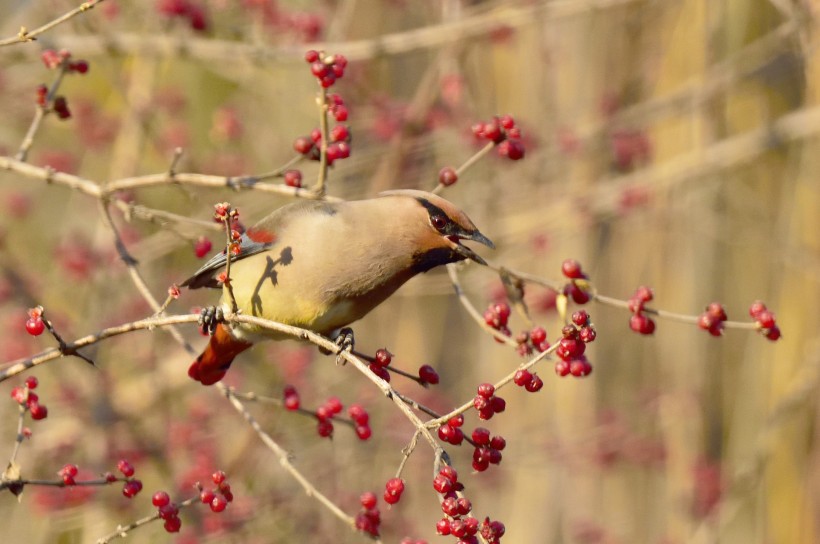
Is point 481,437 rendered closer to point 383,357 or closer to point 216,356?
point 383,357

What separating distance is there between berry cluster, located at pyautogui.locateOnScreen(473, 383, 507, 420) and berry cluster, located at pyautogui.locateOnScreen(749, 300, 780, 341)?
73cm

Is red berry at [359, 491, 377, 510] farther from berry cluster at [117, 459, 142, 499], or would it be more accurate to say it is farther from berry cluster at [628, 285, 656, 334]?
berry cluster at [628, 285, 656, 334]

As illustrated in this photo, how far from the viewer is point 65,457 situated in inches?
191

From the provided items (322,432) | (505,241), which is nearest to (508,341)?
(322,432)

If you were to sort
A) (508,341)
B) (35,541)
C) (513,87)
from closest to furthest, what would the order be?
(508,341), (35,541), (513,87)

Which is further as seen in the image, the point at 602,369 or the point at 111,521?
the point at 602,369

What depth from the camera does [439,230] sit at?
2.83m

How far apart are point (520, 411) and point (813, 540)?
1.47m

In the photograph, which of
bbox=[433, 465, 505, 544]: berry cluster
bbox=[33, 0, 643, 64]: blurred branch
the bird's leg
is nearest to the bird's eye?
the bird's leg

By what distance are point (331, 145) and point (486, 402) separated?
88 centimetres

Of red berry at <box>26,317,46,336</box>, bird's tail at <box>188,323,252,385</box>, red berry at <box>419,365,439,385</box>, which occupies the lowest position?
red berry at <box>419,365,439,385</box>

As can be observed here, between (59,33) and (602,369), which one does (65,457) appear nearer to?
(59,33)

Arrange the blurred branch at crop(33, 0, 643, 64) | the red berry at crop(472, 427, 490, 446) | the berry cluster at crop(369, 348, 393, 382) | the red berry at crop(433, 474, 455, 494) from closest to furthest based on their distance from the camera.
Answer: the red berry at crop(433, 474, 455, 494) < the red berry at crop(472, 427, 490, 446) < the berry cluster at crop(369, 348, 393, 382) < the blurred branch at crop(33, 0, 643, 64)

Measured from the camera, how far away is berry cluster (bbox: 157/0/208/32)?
4070 mm
